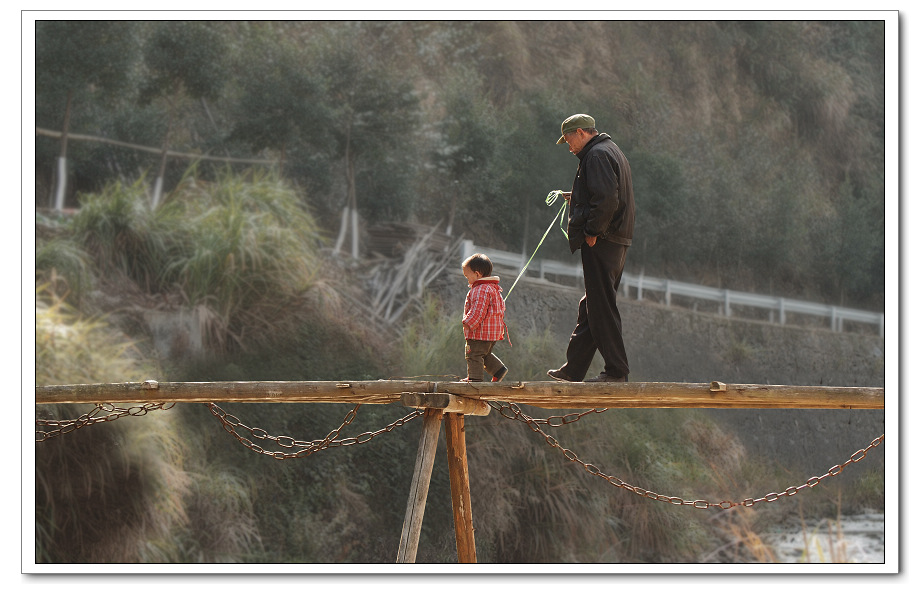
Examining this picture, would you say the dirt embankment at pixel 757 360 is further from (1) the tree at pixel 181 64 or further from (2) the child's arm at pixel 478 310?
(2) the child's arm at pixel 478 310

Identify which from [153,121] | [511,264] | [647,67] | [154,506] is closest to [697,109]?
[647,67]

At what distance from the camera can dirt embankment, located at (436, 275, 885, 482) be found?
13531 mm

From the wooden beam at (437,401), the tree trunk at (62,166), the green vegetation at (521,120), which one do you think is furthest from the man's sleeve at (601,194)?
the tree trunk at (62,166)

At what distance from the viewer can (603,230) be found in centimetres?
480

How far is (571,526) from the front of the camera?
11445mm

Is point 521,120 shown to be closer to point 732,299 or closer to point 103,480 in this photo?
point 732,299

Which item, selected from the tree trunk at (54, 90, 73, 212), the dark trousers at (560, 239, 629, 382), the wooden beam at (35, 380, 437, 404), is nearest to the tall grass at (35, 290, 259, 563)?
the tree trunk at (54, 90, 73, 212)

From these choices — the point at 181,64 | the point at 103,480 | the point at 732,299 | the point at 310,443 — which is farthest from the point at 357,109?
the point at 310,443

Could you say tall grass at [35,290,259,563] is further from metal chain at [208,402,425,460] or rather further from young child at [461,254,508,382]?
young child at [461,254,508,382]

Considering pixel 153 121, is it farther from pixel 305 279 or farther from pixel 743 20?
pixel 743 20

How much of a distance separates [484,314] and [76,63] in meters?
10.7

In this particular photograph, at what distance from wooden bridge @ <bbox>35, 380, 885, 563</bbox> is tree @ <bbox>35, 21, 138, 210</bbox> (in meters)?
9.42

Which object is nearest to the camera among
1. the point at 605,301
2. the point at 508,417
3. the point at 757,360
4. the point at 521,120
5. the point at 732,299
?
the point at 605,301

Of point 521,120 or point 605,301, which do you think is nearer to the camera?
point 605,301
